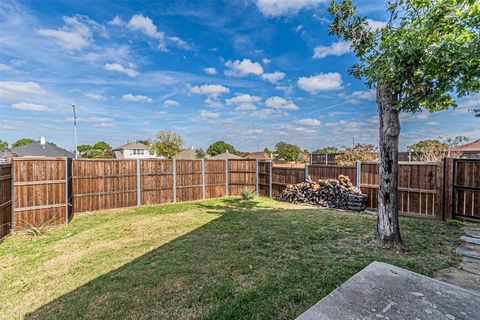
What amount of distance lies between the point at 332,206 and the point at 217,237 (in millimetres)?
5143

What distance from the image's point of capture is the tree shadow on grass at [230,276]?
237 centimetres

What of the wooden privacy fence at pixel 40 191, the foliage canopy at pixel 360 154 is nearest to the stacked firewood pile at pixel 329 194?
the foliage canopy at pixel 360 154

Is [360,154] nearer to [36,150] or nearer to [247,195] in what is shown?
[247,195]

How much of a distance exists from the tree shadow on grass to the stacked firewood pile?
269 centimetres

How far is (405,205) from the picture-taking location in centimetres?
673

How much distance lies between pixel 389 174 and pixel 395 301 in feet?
9.51

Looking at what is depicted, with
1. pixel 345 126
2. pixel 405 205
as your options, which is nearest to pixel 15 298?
pixel 405 205

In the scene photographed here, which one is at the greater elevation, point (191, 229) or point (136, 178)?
point (136, 178)

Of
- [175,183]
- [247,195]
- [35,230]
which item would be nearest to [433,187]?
[247,195]

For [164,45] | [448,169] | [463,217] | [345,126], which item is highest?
[164,45]

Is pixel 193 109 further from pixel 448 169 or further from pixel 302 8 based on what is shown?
pixel 448 169

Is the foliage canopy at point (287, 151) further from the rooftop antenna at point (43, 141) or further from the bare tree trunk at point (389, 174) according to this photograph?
the bare tree trunk at point (389, 174)

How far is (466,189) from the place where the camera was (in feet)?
18.1

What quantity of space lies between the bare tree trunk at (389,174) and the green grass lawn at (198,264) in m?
0.34
